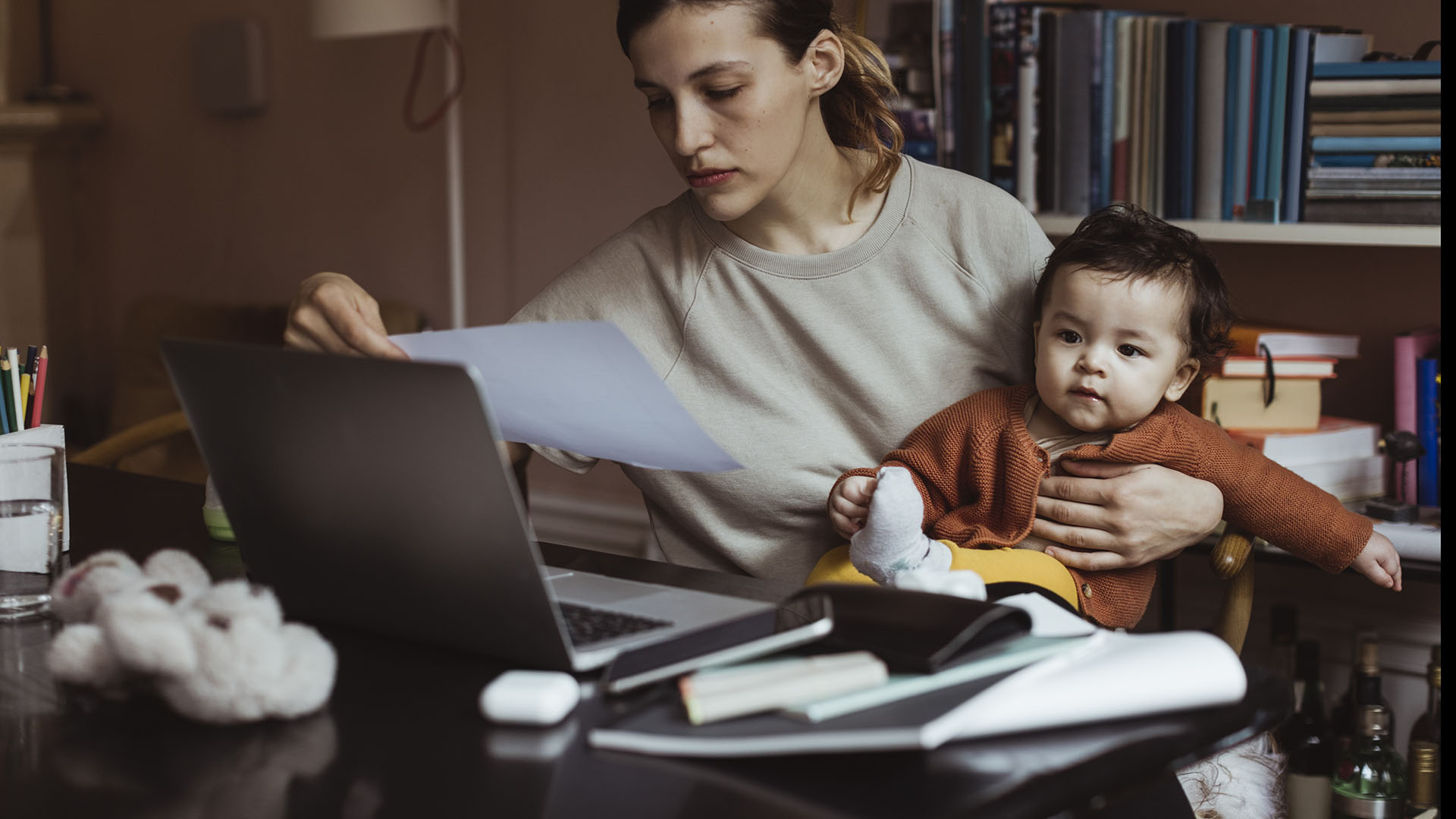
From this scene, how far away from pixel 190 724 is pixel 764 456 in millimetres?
868

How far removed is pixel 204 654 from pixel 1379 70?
1688 millimetres

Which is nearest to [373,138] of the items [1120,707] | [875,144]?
[875,144]

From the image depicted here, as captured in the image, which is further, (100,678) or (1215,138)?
(1215,138)

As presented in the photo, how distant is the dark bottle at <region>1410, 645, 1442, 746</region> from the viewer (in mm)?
1958

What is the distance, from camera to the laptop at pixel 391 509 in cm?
66

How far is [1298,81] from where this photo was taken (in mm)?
1840

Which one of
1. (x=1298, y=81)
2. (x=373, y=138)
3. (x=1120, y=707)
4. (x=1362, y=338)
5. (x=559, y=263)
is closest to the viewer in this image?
(x=1120, y=707)

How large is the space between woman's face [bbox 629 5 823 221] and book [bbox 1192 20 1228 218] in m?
0.78

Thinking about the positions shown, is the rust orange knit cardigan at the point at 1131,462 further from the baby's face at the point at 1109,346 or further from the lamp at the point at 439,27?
the lamp at the point at 439,27

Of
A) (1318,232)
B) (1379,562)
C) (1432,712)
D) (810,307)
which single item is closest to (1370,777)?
(1432,712)

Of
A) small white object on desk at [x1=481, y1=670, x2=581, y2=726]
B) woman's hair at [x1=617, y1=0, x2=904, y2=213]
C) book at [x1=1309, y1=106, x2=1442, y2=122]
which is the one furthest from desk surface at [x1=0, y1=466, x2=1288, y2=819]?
book at [x1=1309, y1=106, x2=1442, y2=122]

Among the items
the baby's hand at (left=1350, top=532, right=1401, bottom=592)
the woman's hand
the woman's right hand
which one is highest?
the woman's right hand

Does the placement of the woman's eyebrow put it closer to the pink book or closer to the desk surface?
the desk surface

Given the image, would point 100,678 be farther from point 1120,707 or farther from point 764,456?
point 764,456
